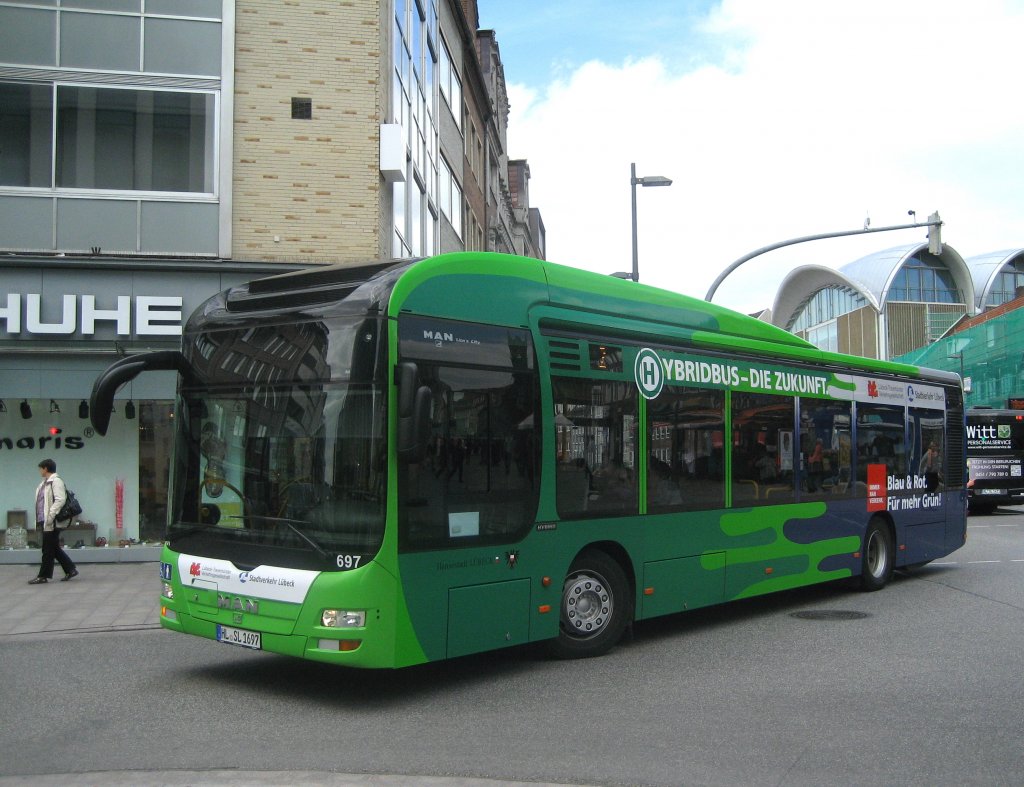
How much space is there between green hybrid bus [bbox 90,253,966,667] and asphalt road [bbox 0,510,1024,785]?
0.46 metres

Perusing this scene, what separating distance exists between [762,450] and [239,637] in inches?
222

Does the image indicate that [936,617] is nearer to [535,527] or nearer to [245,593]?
[535,527]

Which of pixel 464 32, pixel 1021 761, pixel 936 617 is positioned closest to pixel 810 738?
pixel 1021 761

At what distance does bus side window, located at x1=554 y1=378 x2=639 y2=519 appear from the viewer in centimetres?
806

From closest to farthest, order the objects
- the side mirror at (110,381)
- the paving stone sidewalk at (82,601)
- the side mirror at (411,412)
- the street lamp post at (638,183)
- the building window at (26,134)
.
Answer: the side mirror at (411,412) → the side mirror at (110,381) → the paving stone sidewalk at (82,601) → the building window at (26,134) → the street lamp post at (638,183)

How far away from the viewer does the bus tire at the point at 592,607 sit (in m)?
8.23

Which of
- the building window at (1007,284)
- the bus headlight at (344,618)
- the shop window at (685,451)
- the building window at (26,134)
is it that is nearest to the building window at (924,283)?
the building window at (1007,284)

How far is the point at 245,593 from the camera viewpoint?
703cm

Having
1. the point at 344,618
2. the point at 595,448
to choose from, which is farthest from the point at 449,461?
the point at 595,448

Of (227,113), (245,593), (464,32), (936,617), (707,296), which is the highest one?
(464,32)

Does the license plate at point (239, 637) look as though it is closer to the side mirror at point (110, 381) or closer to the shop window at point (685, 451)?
the side mirror at point (110, 381)

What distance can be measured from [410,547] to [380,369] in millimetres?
1174

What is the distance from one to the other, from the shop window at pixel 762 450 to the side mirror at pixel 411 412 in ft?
14.6

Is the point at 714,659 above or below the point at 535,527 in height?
below
